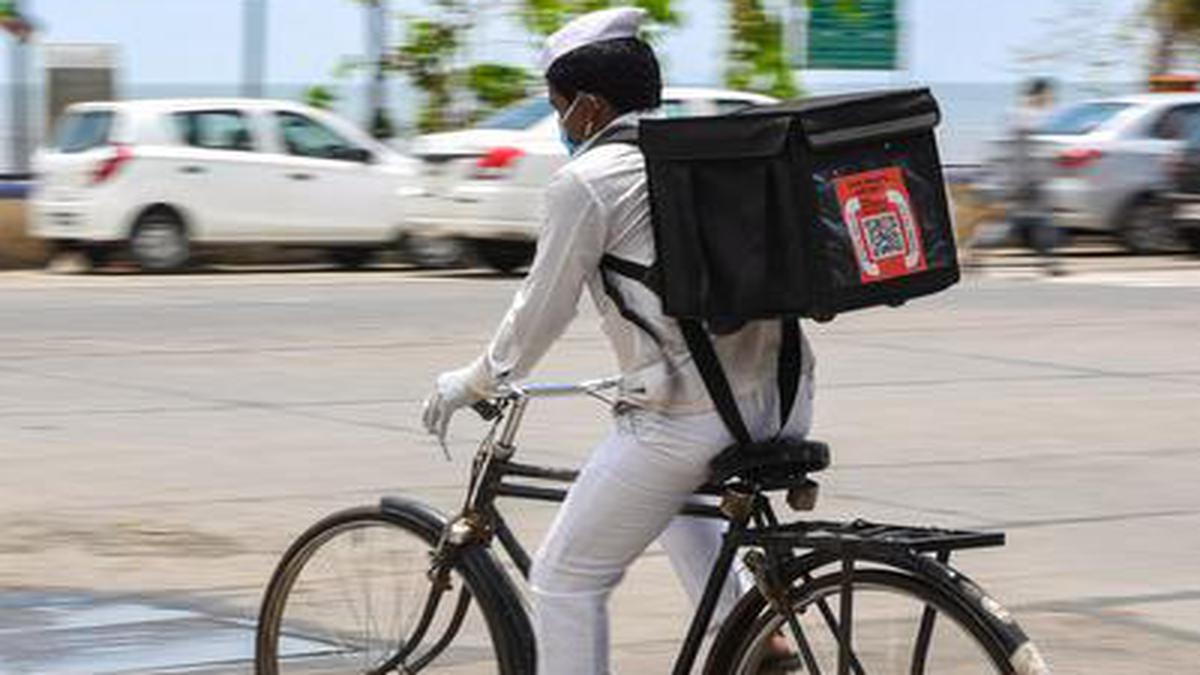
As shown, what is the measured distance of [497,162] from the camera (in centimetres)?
2173

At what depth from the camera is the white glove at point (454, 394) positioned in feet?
17.1

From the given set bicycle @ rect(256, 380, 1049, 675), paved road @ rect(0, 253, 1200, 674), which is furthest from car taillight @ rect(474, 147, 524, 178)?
bicycle @ rect(256, 380, 1049, 675)

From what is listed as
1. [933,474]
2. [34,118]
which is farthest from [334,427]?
[34,118]

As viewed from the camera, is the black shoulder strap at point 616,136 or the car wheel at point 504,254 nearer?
the black shoulder strap at point 616,136

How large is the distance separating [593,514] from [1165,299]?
1550cm

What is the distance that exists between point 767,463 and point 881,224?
0.47 meters

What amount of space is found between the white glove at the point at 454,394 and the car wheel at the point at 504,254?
1691 centimetres

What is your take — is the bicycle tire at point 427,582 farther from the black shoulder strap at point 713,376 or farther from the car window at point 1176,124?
the car window at point 1176,124

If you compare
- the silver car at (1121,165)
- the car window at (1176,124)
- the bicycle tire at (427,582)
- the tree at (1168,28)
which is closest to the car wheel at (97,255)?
the silver car at (1121,165)

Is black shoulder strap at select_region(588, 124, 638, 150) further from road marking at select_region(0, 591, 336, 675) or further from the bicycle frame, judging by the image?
road marking at select_region(0, 591, 336, 675)

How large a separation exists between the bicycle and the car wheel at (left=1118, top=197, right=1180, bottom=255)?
2053 cm

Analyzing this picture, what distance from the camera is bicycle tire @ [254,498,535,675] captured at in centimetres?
533

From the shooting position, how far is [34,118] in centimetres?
2703

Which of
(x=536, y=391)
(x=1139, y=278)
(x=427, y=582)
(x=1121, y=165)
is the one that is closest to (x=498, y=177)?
(x=1139, y=278)
